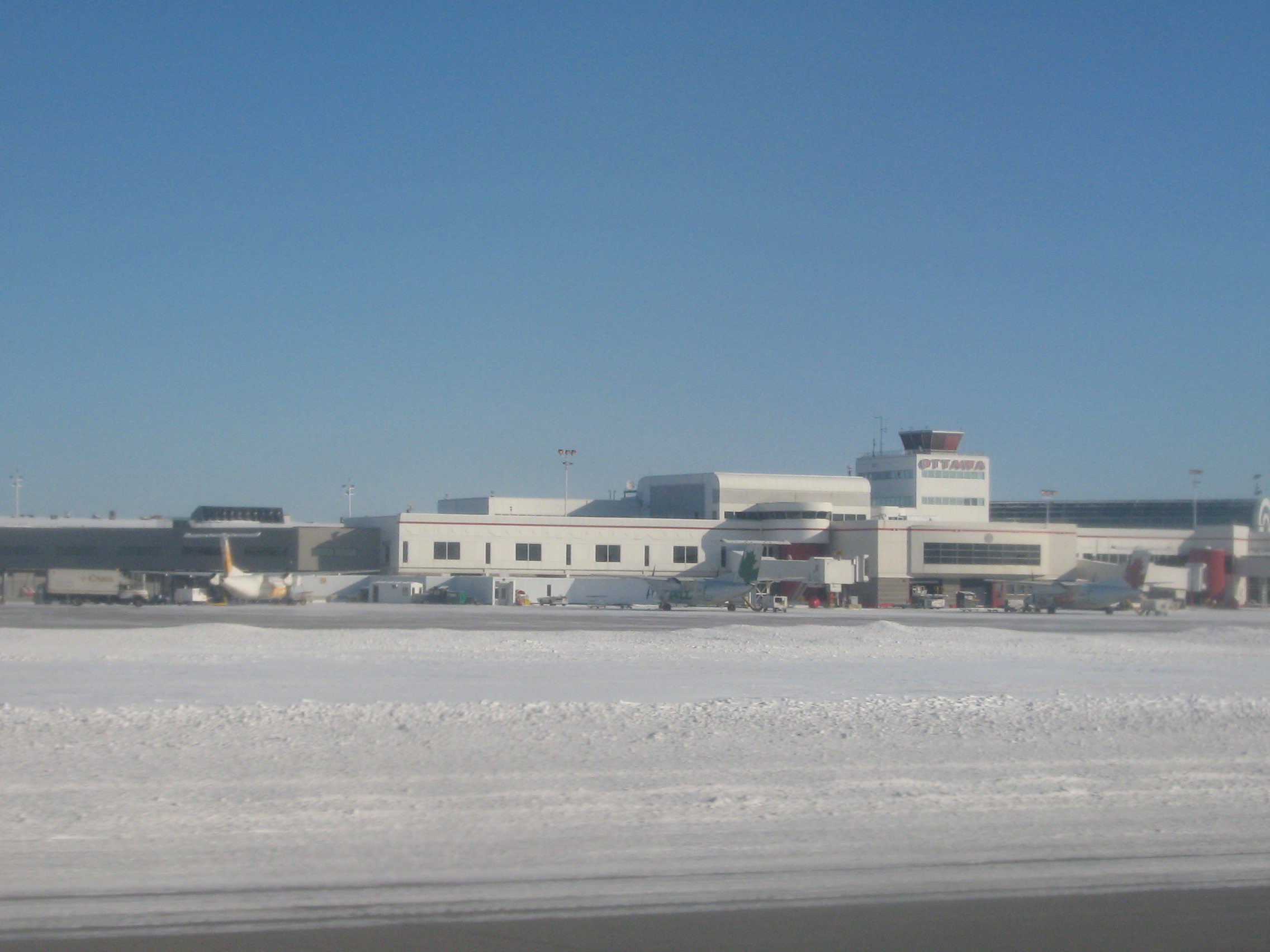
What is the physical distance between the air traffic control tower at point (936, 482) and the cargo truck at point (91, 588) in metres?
68.6

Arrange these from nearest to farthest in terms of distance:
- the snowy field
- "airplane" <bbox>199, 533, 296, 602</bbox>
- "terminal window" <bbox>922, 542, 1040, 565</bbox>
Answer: the snowy field, "airplane" <bbox>199, 533, 296, 602</bbox>, "terminal window" <bbox>922, 542, 1040, 565</bbox>

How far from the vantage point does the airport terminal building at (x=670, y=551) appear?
→ 86375mm

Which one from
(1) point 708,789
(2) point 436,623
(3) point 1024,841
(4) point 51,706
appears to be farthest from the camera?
(2) point 436,623

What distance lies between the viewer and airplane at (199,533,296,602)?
73.1 meters

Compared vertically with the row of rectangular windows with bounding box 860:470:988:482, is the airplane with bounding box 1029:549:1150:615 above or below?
below

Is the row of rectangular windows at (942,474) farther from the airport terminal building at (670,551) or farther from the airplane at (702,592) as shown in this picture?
the airplane at (702,592)

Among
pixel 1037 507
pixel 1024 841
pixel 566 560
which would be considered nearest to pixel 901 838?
pixel 1024 841

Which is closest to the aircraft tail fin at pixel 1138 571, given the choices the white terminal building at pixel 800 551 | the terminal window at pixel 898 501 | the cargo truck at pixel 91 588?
the white terminal building at pixel 800 551

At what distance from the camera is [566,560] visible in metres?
92.9

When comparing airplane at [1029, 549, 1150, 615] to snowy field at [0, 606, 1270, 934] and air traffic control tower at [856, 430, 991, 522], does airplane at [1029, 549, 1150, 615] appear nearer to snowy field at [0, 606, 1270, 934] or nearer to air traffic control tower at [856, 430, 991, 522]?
air traffic control tower at [856, 430, 991, 522]

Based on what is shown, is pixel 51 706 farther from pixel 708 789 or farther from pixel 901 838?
pixel 901 838

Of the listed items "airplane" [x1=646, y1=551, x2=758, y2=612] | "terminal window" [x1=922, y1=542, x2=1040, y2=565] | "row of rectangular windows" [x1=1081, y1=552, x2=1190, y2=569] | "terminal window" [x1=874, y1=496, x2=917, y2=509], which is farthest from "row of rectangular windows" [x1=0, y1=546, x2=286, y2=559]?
"row of rectangular windows" [x1=1081, y1=552, x2=1190, y2=569]

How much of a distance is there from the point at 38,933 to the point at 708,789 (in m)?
7.92

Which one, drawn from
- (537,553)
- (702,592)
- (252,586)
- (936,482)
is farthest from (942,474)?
(252,586)
